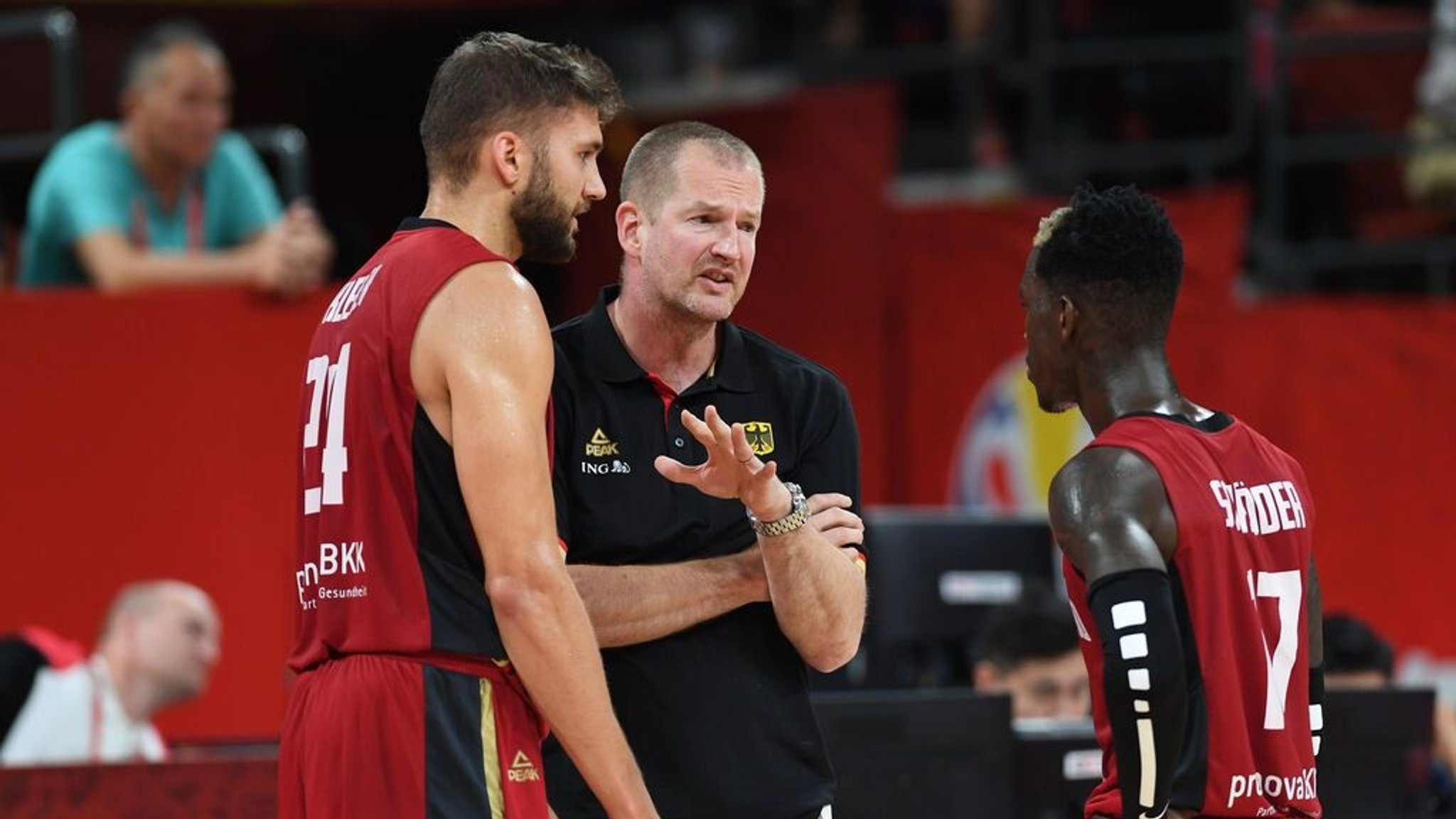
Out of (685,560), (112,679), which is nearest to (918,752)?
(685,560)

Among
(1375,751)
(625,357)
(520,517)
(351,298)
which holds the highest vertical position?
(351,298)

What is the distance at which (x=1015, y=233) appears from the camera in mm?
11859

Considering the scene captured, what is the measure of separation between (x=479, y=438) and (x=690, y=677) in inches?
34.6

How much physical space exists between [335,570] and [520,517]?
387 mm

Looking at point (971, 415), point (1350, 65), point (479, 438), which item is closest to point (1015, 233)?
point (971, 415)

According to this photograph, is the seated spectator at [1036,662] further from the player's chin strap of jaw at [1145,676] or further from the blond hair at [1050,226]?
the player's chin strap of jaw at [1145,676]

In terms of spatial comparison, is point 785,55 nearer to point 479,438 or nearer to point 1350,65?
point 1350,65

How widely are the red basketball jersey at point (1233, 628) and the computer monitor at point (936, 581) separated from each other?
4.46 m

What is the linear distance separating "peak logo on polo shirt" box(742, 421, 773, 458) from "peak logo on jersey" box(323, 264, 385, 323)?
2.97ft

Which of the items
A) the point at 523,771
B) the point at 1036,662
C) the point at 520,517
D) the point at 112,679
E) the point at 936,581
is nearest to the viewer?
the point at 520,517

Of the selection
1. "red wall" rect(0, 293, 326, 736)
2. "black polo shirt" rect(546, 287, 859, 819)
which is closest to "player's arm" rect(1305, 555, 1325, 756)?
"black polo shirt" rect(546, 287, 859, 819)

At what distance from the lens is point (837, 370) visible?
12453 millimetres

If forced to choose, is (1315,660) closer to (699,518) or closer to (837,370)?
(699,518)

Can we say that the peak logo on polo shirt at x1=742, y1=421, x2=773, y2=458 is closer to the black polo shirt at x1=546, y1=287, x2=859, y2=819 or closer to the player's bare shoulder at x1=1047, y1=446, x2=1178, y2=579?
the black polo shirt at x1=546, y1=287, x2=859, y2=819
